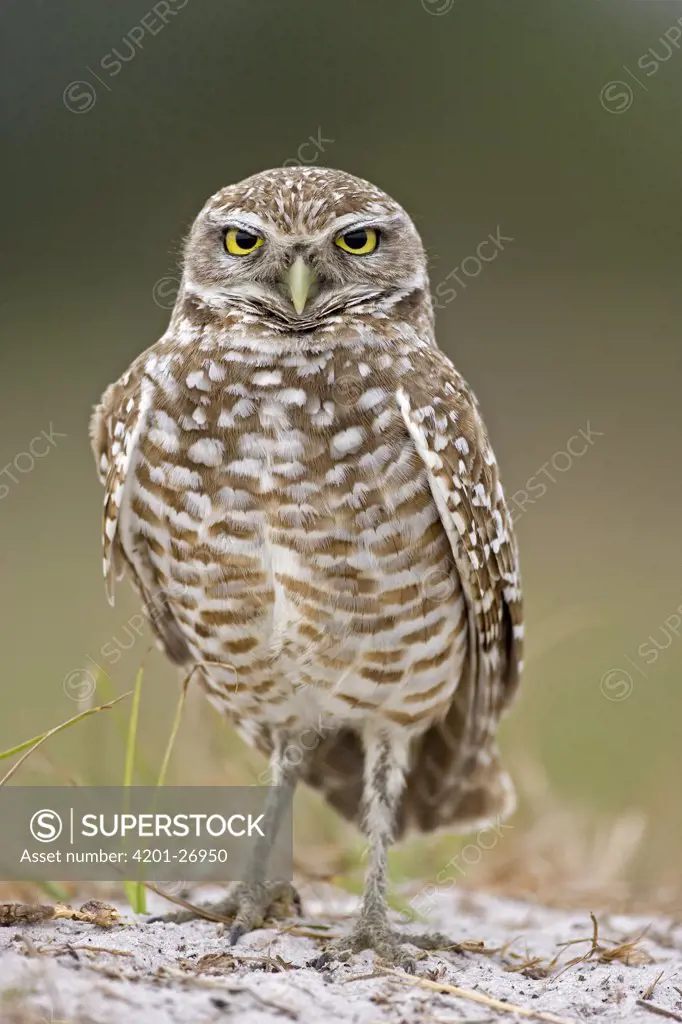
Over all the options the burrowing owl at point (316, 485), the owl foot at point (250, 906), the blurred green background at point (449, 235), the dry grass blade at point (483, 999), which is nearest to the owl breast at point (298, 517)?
the burrowing owl at point (316, 485)

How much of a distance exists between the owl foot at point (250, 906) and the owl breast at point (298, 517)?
63 cm

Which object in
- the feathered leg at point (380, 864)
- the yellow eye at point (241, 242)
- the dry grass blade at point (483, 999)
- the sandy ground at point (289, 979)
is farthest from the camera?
the yellow eye at point (241, 242)

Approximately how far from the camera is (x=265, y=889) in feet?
10.7

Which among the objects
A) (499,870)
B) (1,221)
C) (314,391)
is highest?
(1,221)

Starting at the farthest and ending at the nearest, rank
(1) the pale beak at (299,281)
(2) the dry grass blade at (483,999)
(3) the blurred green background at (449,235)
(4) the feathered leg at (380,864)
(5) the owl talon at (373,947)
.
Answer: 1. (3) the blurred green background at (449,235)
2. (1) the pale beak at (299,281)
3. (4) the feathered leg at (380,864)
4. (5) the owl talon at (373,947)
5. (2) the dry grass blade at (483,999)

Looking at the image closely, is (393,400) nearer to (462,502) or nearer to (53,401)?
(462,502)

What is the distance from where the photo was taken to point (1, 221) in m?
8.30

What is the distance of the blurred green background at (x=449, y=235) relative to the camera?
727cm

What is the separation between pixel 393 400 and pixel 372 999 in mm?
1506

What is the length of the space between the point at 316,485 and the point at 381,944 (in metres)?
1.21

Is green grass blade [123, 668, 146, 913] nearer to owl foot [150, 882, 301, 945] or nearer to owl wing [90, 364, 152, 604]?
owl foot [150, 882, 301, 945]

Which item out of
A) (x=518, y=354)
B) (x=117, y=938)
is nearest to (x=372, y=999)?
(x=117, y=938)

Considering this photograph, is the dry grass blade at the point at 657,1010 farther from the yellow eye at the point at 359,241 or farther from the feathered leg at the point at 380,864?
the yellow eye at the point at 359,241

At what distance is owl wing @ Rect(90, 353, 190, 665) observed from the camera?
3.17m
